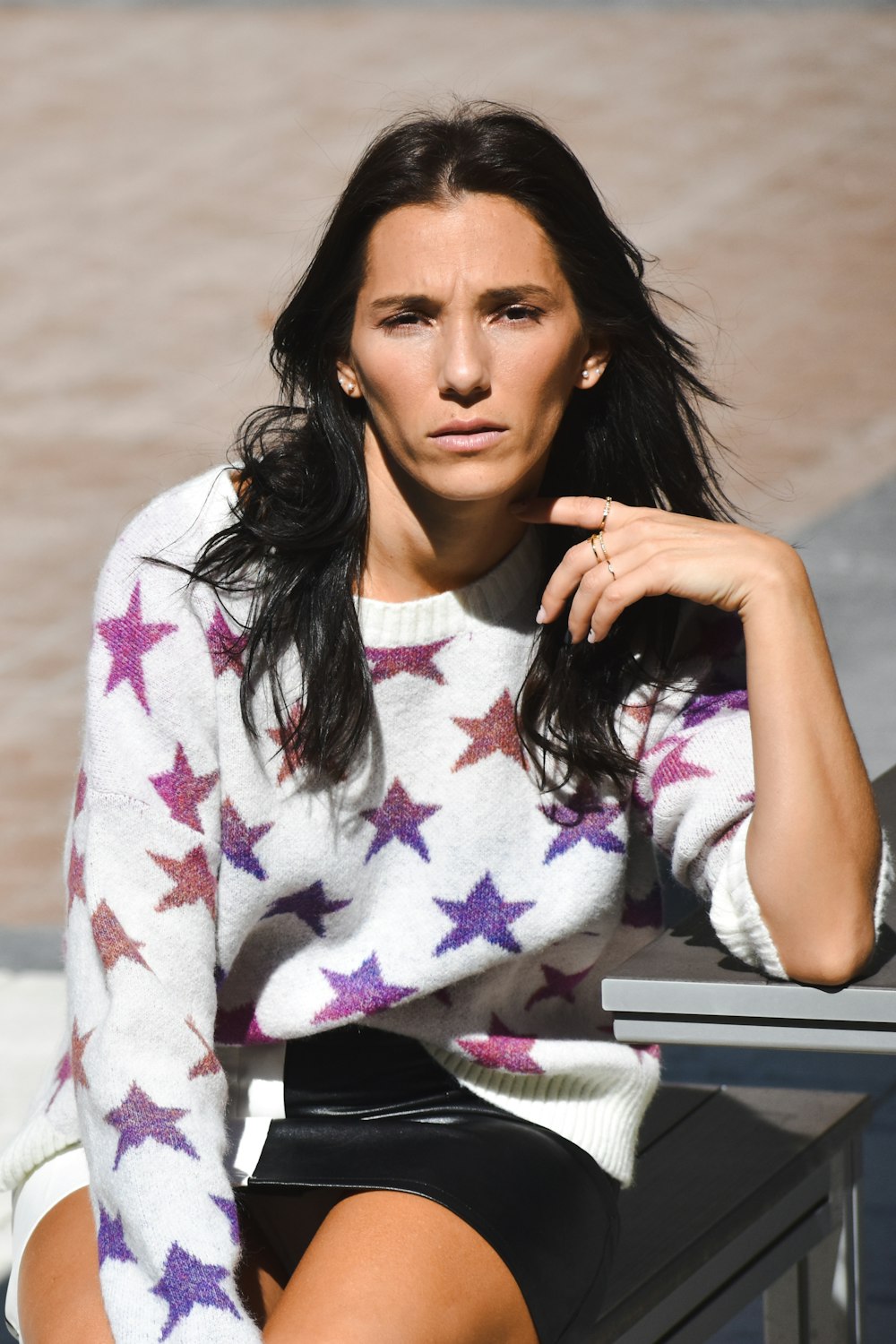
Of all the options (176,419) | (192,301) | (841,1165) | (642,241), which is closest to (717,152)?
(642,241)

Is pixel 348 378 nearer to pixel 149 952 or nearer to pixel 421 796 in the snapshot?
pixel 421 796

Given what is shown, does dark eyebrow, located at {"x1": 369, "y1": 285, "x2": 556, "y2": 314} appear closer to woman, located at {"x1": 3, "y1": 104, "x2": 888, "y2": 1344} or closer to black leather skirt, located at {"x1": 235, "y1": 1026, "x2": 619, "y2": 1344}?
woman, located at {"x1": 3, "y1": 104, "x2": 888, "y2": 1344}

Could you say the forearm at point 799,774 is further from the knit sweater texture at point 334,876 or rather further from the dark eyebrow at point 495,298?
the dark eyebrow at point 495,298

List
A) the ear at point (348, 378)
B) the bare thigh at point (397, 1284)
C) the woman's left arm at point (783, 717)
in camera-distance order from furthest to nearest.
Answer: the ear at point (348, 378), the woman's left arm at point (783, 717), the bare thigh at point (397, 1284)

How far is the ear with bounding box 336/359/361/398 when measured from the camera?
2207 mm

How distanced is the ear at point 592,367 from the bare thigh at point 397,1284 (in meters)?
0.91

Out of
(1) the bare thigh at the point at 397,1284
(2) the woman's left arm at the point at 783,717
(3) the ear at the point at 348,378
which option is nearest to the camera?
(1) the bare thigh at the point at 397,1284

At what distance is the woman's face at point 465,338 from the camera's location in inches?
80.6

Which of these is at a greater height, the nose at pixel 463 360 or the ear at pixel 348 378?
the nose at pixel 463 360

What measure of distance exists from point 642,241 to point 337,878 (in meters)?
6.84

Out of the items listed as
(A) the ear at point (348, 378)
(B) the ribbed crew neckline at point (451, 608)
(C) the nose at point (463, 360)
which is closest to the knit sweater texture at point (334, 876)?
(B) the ribbed crew neckline at point (451, 608)

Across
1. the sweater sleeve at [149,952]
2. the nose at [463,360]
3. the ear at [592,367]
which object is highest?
the nose at [463,360]

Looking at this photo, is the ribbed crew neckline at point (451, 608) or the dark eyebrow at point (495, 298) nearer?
the dark eyebrow at point (495, 298)

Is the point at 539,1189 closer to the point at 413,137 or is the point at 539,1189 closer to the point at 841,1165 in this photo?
the point at 841,1165
